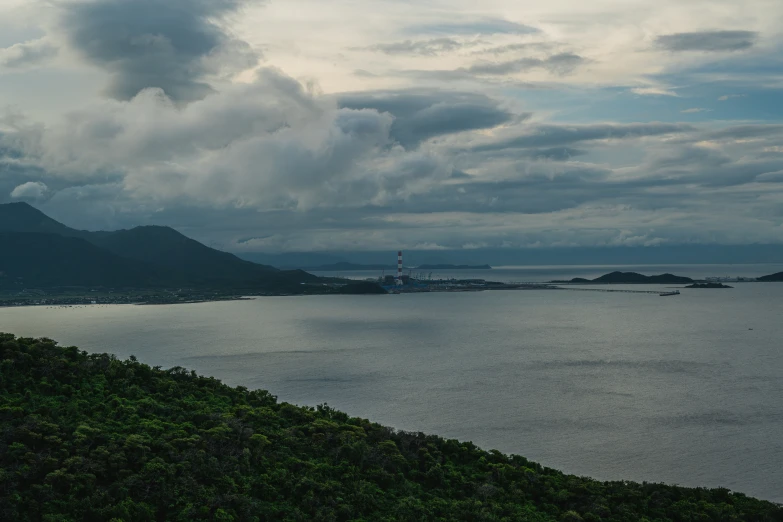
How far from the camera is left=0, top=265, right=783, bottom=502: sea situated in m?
52.8

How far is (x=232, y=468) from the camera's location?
31.5 metres

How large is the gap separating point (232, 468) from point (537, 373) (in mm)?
60217

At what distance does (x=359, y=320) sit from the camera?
164125mm

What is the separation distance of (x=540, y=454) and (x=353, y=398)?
24.5m

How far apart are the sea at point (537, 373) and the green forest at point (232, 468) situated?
12.8m

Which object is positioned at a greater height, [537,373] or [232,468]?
[232,468]

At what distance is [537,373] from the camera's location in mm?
86375

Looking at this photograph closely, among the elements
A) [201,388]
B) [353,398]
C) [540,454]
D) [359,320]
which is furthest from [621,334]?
[201,388]

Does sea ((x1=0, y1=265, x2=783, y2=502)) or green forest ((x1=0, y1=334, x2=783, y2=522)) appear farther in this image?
sea ((x1=0, y1=265, x2=783, y2=502))

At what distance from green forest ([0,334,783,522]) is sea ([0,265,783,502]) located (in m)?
12.8

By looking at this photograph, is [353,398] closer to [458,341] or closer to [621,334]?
[458,341]

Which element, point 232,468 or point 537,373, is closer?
point 232,468

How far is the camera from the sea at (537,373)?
5281 cm

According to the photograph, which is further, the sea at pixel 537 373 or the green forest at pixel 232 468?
the sea at pixel 537 373
